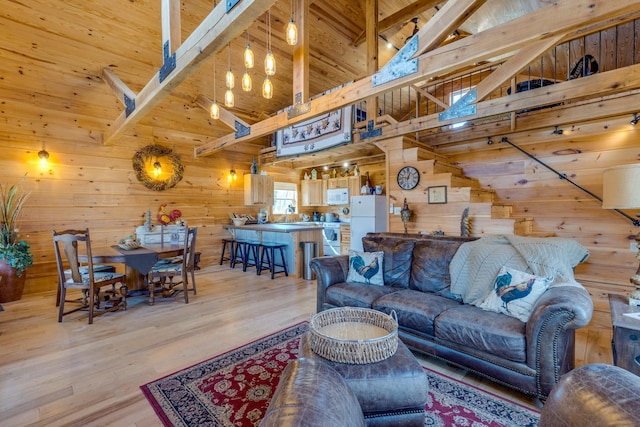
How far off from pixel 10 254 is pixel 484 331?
18.4 ft

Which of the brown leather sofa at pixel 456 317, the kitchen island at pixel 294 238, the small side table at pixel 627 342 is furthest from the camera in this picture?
the kitchen island at pixel 294 238

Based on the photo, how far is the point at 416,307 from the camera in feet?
7.65

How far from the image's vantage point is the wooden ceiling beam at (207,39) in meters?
2.03

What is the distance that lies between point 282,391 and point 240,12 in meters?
2.30

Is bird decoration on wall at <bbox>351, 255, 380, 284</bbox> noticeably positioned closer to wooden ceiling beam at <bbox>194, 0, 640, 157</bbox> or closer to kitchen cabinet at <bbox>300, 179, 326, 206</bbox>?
wooden ceiling beam at <bbox>194, 0, 640, 157</bbox>

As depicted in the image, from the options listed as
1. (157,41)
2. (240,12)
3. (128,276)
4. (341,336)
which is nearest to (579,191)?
(341,336)

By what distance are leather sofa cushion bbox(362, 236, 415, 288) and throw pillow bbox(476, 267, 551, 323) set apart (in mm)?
788

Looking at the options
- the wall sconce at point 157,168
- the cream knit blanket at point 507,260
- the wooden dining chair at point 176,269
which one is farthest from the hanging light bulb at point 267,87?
the wall sconce at point 157,168

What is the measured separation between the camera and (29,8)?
3.64 m

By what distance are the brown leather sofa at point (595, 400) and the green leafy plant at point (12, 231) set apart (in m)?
5.70

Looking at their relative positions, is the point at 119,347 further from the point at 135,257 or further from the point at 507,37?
the point at 507,37

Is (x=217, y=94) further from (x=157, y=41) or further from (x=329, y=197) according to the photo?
(x=329, y=197)

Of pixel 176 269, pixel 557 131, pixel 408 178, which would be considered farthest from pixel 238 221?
pixel 557 131

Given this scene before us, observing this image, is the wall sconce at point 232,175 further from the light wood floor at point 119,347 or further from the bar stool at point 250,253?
the light wood floor at point 119,347
